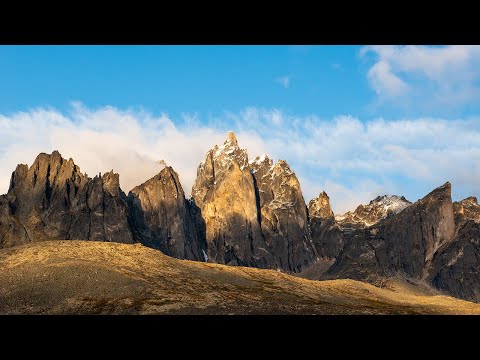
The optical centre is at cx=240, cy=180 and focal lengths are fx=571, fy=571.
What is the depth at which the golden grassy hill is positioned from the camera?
334 feet

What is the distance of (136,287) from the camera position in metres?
118

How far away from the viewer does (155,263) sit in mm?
149750

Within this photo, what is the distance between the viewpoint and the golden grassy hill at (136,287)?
10194cm
